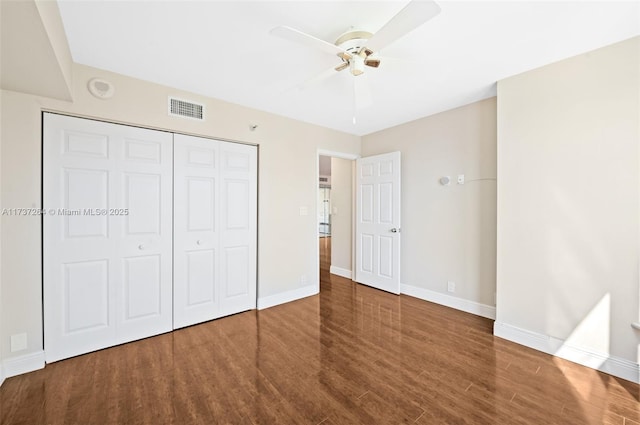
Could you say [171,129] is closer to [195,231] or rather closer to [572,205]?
[195,231]

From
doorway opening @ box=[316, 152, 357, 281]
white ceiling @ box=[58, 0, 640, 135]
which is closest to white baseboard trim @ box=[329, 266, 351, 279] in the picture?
doorway opening @ box=[316, 152, 357, 281]

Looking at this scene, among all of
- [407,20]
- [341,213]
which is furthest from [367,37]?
[341,213]

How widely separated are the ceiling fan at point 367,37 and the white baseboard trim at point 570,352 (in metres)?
2.83

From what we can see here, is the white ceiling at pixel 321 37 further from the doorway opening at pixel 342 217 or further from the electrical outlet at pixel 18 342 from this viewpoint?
the electrical outlet at pixel 18 342

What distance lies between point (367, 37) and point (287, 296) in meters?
3.16

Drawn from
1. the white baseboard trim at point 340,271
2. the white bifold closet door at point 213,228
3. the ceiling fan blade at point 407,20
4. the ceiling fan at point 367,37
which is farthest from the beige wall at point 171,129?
the ceiling fan blade at point 407,20

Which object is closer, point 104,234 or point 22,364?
point 22,364

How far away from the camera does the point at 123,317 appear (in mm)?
2574

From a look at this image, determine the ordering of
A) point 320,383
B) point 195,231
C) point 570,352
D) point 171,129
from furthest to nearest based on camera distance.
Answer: point 195,231 → point 171,129 → point 570,352 → point 320,383

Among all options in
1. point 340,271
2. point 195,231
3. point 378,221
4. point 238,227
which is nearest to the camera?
point 195,231

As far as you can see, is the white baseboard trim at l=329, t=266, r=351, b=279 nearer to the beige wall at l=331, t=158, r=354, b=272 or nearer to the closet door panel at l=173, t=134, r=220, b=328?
the beige wall at l=331, t=158, r=354, b=272

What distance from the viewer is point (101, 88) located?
2414mm

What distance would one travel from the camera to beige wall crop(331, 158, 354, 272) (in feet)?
16.5

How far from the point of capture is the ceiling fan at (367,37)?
4.44ft
